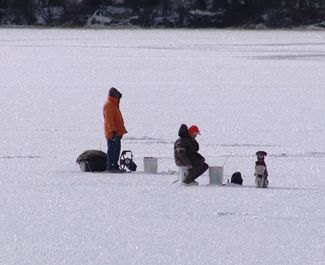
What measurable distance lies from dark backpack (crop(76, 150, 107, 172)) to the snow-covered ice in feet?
0.56

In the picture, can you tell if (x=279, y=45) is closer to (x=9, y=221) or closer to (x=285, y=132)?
(x=285, y=132)

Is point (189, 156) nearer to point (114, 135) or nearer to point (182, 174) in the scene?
point (182, 174)

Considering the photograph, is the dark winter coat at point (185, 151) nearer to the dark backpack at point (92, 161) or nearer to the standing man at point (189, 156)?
the standing man at point (189, 156)

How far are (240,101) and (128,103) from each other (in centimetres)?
216

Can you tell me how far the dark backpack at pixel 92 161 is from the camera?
11.4m

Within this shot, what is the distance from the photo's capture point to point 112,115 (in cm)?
1149

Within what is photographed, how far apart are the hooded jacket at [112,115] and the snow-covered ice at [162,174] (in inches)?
20.7

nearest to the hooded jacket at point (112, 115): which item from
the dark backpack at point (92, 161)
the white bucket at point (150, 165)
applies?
the dark backpack at point (92, 161)

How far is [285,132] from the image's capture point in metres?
15.0

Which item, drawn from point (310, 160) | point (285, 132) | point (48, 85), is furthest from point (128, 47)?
point (310, 160)

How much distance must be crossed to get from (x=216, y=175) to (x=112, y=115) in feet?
5.25

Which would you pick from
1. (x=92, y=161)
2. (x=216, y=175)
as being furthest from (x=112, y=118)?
(x=216, y=175)

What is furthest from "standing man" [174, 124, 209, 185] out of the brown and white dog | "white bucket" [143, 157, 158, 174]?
"white bucket" [143, 157, 158, 174]

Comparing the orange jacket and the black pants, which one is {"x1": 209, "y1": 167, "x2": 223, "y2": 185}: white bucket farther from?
the orange jacket
